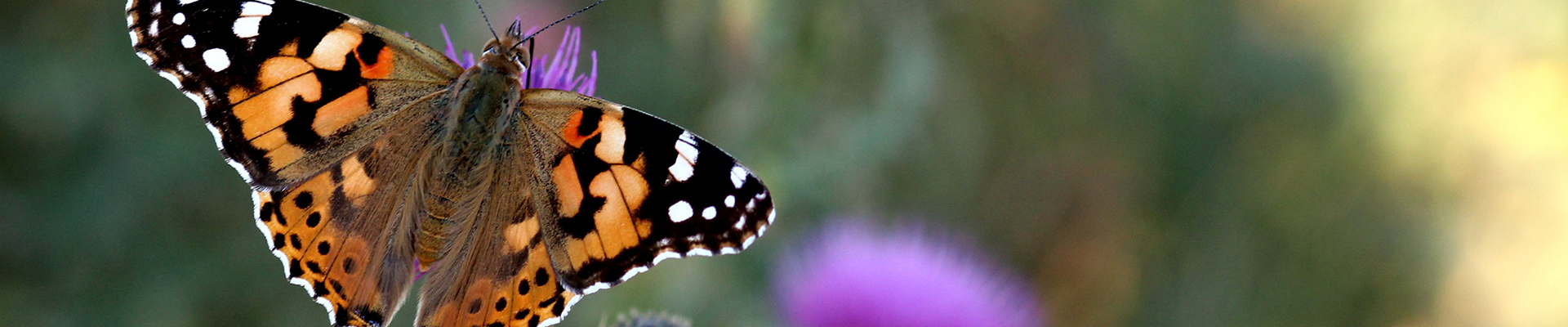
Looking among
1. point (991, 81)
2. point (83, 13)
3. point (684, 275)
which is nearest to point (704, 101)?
point (991, 81)

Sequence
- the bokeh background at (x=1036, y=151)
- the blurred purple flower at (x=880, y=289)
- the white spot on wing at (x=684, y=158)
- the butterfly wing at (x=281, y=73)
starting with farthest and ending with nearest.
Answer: the bokeh background at (x=1036, y=151) → the blurred purple flower at (x=880, y=289) → the white spot on wing at (x=684, y=158) → the butterfly wing at (x=281, y=73)

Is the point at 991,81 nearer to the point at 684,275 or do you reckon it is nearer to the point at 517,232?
the point at 684,275

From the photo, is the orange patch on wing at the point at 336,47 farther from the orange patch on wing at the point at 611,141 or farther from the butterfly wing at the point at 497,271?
the orange patch on wing at the point at 611,141

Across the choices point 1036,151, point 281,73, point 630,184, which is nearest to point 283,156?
point 281,73

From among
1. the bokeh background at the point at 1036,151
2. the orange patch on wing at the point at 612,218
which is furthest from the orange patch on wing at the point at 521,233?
the bokeh background at the point at 1036,151

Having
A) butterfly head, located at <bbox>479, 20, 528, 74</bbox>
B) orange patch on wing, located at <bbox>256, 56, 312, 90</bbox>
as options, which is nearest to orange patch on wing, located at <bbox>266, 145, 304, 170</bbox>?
orange patch on wing, located at <bbox>256, 56, 312, 90</bbox>
